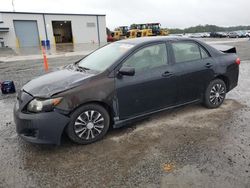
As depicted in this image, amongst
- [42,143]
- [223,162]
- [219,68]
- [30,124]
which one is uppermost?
[219,68]

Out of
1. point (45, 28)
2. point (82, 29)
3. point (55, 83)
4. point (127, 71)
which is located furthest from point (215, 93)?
point (82, 29)

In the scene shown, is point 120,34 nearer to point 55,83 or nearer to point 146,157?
point 55,83

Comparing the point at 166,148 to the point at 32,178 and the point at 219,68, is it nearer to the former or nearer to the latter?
the point at 32,178

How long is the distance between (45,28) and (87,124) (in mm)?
34232

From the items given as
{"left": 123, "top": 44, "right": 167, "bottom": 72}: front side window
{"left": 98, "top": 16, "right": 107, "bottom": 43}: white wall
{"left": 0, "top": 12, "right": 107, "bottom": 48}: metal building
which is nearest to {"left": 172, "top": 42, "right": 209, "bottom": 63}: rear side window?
{"left": 123, "top": 44, "right": 167, "bottom": 72}: front side window

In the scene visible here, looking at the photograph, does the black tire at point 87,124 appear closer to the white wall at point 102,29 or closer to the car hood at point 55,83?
the car hood at point 55,83

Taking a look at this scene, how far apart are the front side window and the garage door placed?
107 ft

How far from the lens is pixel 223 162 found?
3.21 meters

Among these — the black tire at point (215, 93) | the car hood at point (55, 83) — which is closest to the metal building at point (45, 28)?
the car hood at point (55, 83)

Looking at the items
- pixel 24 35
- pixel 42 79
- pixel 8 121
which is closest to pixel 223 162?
pixel 42 79

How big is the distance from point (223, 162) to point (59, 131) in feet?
7.56

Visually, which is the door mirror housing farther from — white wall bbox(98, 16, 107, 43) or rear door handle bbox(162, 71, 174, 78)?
white wall bbox(98, 16, 107, 43)

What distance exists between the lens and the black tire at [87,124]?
361cm

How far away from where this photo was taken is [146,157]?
11.1 ft
